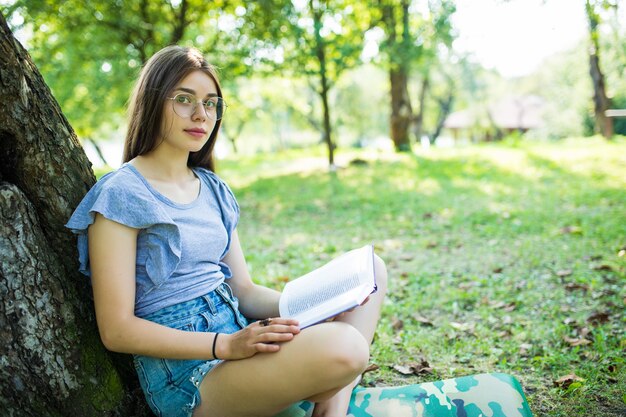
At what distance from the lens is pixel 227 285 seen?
2.23 meters

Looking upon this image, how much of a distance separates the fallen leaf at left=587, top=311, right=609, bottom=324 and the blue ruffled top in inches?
A: 107

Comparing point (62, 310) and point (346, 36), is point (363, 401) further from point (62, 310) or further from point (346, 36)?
→ point (346, 36)

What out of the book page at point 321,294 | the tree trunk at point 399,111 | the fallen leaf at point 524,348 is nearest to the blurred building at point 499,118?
the tree trunk at point 399,111

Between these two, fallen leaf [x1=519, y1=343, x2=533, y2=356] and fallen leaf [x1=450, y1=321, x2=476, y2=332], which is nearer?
fallen leaf [x1=519, y1=343, x2=533, y2=356]

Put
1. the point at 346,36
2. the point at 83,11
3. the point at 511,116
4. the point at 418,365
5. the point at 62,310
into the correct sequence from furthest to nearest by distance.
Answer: the point at 511,116 → the point at 346,36 → the point at 83,11 → the point at 418,365 → the point at 62,310

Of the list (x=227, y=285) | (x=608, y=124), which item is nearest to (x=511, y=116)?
(x=608, y=124)

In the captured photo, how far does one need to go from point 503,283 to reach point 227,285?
3.01 metres

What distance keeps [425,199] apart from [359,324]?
6.46 meters

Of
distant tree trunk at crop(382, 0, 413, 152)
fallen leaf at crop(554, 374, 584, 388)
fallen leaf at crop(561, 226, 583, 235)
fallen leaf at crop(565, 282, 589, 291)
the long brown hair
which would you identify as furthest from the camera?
distant tree trunk at crop(382, 0, 413, 152)

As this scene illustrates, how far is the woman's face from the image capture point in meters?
2.04

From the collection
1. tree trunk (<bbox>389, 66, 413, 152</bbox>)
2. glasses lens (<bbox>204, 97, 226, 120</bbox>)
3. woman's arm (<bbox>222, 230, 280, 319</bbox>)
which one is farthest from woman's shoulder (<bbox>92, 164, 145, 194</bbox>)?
tree trunk (<bbox>389, 66, 413, 152</bbox>)

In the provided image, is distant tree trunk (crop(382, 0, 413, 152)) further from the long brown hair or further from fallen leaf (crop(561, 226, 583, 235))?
the long brown hair

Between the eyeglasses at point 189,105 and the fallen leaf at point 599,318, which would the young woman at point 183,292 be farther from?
the fallen leaf at point 599,318

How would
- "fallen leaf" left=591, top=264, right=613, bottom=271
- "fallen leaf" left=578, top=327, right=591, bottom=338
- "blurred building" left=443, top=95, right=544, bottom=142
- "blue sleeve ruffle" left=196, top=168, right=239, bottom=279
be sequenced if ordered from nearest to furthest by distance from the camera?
"blue sleeve ruffle" left=196, top=168, right=239, bottom=279, "fallen leaf" left=578, top=327, right=591, bottom=338, "fallen leaf" left=591, top=264, right=613, bottom=271, "blurred building" left=443, top=95, right=544, bottom=142
